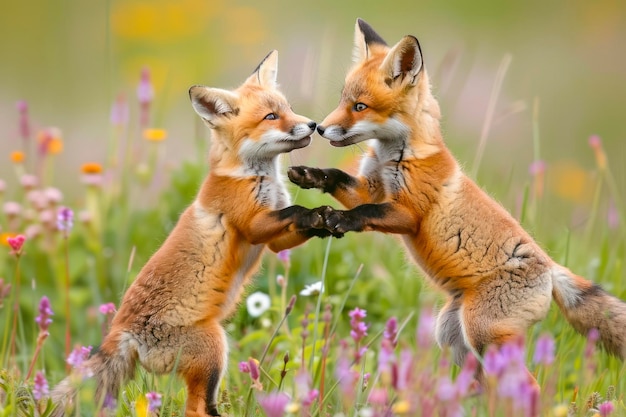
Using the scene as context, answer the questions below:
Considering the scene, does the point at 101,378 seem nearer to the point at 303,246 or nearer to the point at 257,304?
the point at 257,304

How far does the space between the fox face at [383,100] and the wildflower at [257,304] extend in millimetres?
1785

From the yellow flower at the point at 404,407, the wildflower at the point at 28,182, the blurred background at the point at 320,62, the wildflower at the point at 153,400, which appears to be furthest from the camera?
the blurred background at the point at 320,62

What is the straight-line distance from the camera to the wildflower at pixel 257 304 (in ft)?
23.5

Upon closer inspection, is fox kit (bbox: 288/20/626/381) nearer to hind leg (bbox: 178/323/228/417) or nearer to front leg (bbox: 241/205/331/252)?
front leg (bbox: 241/205/331/252)

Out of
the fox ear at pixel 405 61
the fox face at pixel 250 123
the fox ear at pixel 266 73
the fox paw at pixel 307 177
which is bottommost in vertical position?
the fox paw at pixel 307 177

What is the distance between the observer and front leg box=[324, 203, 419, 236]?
5492mm

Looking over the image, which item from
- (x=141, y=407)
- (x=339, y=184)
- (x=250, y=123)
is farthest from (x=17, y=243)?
(x=339, y=184)

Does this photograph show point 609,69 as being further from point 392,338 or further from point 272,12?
point 392,338

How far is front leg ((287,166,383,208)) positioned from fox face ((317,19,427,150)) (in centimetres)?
21

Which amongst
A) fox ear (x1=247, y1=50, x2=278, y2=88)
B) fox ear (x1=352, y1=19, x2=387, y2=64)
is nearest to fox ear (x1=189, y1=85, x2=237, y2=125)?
fox ear (x1=247, y1=50, x2=278, y2=88)

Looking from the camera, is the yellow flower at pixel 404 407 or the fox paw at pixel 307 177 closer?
the yellow flower at pixel 404 407

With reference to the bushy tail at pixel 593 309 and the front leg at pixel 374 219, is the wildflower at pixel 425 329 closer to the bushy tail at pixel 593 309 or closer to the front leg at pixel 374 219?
the front leg at pixel 374 219

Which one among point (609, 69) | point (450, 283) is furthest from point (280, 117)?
point (609, 69)

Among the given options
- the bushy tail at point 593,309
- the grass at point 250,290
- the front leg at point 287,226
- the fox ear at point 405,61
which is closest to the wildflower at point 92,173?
the grass at point 250,290
